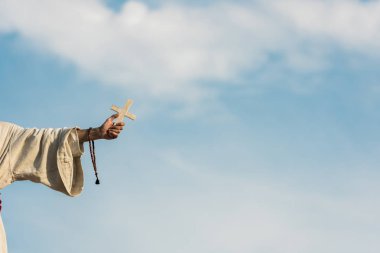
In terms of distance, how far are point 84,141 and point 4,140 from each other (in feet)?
4.03

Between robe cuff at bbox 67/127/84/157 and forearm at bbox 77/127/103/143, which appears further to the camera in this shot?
robe cuff at bbox 67/127/84/157

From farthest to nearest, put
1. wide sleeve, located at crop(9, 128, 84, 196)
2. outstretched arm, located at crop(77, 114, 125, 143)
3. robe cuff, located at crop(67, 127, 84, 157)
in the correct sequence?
robe cuff, located at crop(67, 127, 84, 157), wide sleeve, located at crop(9, 128, 84, 196), outstretched arm, located at crop(77, 114, 125, 143)

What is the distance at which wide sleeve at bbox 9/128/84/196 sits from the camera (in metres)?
14.0

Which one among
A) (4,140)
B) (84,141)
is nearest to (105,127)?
(84,141)

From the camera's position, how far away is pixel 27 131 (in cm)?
1436

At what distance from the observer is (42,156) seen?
14.1 m

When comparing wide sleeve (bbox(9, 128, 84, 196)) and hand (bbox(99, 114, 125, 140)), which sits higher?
hand (bbox(99, 114, 125, 140))

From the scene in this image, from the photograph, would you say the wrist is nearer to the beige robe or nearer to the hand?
the hand

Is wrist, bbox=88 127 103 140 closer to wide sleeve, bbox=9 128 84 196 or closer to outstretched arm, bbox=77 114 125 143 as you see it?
outstretched arm, bbox=77 114 125 143

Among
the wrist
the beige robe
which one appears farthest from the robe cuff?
the wrist

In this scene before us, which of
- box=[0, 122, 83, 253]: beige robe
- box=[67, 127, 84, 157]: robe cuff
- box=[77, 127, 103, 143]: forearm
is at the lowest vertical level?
→ box=[0, 122, 83, 253]: beige robe

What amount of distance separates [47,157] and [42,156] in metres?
0.09

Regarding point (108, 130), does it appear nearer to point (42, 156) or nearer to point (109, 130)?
point (109, 130)

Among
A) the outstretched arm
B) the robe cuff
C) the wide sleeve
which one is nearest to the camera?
the outstretched arm
